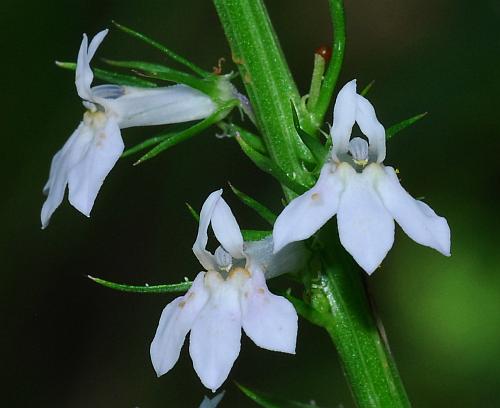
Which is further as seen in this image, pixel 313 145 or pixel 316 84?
pixel 316 84

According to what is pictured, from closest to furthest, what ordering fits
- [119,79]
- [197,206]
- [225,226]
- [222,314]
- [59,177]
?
1. [222,314]
2. [225,226]
3. [59,177]
4. [119,79]
5. [197,206]

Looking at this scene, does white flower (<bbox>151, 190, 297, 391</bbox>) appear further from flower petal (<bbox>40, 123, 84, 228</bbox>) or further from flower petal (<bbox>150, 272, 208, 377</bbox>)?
flower petal (<bbox>40, 123, 84, 228</bbox>)

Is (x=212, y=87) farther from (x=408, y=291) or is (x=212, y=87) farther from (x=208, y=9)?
(x=208, y=9)

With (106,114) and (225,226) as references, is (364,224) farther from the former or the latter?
(106,114)

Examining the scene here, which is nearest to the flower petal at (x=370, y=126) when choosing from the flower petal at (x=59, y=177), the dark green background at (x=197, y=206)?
the flower petal at (x=59, y=177)

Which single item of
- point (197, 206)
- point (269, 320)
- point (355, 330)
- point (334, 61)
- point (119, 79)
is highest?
point (334, 61)

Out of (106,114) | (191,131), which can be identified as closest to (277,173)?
(191,131)
